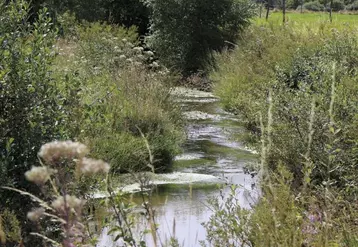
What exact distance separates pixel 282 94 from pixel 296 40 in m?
6.67

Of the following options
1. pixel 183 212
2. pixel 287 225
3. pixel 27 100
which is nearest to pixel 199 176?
pixel 183 212

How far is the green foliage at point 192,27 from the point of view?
19109 millimetres

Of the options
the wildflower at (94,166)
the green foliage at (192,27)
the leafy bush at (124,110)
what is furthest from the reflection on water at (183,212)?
the green foliage at (192,27)

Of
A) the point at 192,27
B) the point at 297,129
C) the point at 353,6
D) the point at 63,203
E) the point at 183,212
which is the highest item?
the point at 63,203

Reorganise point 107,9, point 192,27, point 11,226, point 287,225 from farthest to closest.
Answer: point 107,9, point 192,27, point 11,226, point 287,225

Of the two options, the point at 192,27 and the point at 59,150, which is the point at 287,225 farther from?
the point at 192,27

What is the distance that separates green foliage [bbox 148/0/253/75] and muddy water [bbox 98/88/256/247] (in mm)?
6262

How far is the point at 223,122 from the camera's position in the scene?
37.2ft

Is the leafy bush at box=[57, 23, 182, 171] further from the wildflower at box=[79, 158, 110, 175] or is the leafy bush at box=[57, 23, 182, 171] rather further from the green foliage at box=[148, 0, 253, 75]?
the green foliage at box=[148, 0, 253, 75]

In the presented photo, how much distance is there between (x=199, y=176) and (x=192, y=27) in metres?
12.3

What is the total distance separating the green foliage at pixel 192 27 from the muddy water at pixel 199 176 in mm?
6262

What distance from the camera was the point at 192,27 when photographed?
63.6 ft

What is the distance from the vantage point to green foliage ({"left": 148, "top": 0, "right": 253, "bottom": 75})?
62.7 ft

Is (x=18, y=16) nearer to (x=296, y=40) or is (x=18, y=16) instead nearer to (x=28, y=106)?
(x=28, y=106)
